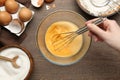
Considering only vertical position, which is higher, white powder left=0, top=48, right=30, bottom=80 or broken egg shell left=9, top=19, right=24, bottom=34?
broken egg shell left=9, top=19, right=24, bottom=34

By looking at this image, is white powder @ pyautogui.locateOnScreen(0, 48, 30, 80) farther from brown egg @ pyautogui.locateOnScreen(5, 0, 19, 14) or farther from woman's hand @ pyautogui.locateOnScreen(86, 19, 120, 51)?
woman's hand @ pyautogui.locateOnScreen(86, 19, 120, 51)

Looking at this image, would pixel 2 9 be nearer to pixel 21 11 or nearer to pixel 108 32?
pixel 21 11

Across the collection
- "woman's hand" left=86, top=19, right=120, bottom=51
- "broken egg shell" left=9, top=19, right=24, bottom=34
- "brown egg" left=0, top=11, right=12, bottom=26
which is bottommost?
"broken egg shell" left=9, top=19, right=24, bottom=34

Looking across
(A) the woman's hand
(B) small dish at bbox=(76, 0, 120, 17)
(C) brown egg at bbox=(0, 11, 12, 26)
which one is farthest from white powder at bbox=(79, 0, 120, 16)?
(C) brown egg at bbox=(0, 11, 12, 26)

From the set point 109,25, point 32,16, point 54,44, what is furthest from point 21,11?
point 109,25

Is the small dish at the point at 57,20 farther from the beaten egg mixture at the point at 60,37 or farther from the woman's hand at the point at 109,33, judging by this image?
the woman's hand at the point at 109,33

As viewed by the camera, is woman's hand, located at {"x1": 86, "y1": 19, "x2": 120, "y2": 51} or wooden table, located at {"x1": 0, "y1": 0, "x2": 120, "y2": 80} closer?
woman's hand, located at {"x1": 86, "y1": 19, "x2": 120, "y2": 51}

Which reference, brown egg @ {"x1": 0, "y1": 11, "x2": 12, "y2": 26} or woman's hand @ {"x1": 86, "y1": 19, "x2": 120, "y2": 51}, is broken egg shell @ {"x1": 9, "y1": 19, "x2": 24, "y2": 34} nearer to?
brown egg @ {"x1": 0, "y1": 11, "x2": 12, "y2": 26}

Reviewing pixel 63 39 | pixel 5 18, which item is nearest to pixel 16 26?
pixel 5 18
